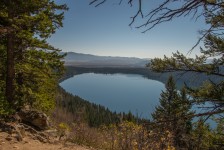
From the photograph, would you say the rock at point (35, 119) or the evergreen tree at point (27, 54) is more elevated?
the evergreen tree at point (27, 54)

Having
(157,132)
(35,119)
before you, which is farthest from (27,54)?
(157,132)

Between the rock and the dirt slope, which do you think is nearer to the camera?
the dirt slope

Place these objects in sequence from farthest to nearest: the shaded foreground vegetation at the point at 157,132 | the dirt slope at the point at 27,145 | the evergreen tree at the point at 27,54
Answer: the evergreen tree at the point at 27,54 < the dirt slope at the point at 27,145 < the shaded foreground vegetation at the point at 157,132

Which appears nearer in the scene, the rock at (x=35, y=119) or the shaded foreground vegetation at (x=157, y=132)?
the shaded foreground vegetation at (x=157, y=132)

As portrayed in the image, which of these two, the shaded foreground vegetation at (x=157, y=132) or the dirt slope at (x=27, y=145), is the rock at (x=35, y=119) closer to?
the shaded foreground vegetation at (x=157, y=132)

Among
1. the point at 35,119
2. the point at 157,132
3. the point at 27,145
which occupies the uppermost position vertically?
the point at 157,132

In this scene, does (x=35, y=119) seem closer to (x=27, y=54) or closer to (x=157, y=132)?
(x=27, y=54)

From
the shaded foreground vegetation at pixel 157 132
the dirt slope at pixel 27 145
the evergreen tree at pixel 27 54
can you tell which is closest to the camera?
the shaded foreground vegetation at pixel 157 132

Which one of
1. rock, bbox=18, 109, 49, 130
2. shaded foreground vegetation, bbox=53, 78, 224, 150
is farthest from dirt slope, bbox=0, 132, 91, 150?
rock, bbox=18, 109, 49, 130

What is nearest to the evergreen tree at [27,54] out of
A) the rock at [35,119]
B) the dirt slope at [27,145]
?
the rock at [35,119]

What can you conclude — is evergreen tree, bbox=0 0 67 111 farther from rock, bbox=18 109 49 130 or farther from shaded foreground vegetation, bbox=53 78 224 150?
shaded foreground vegetation, bbox=53 78 224 150

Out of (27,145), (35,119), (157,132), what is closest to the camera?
(157,132)

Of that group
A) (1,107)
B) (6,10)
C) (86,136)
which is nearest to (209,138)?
(86,136)

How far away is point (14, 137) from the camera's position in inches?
352
